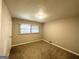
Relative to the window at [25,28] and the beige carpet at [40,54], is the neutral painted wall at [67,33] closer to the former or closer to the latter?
the beige carpet at [40,54]

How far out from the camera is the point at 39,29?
664cm

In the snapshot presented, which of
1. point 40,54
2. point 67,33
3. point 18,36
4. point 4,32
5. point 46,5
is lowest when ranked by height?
point 40,54

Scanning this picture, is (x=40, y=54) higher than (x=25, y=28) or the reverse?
the reverse

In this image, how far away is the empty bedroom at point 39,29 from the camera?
2387mm

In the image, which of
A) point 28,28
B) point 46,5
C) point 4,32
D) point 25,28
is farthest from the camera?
point 28,28

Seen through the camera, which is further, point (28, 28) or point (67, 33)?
point (28, 28)

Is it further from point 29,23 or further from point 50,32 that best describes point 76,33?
point 29,23

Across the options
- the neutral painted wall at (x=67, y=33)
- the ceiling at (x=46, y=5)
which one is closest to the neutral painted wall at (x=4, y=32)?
the ceiling at (x=46, y=5)

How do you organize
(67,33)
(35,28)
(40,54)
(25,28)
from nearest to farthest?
(40,54) → (67,33) → (25,28) → (35,28)

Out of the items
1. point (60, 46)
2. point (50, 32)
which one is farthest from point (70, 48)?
point (50, 32)

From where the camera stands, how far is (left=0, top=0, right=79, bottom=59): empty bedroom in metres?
2.39

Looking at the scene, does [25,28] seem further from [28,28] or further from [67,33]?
[67,33]

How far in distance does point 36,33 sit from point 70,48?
3.32 meters

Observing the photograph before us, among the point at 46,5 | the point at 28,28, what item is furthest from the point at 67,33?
the point at 28,28
